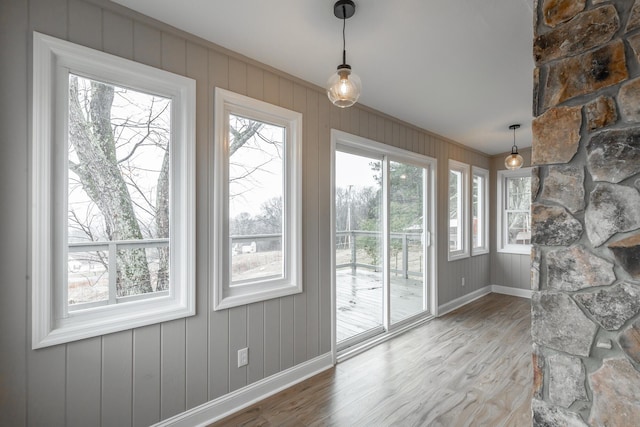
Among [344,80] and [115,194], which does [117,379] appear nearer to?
[115,194]

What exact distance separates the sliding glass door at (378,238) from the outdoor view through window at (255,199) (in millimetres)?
662

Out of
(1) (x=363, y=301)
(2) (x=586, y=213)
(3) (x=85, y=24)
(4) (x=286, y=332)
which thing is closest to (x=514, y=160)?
(1) (x=363, y=301)

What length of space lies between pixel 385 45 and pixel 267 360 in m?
2.54

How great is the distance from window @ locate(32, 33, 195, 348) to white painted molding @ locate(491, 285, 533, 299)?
5581 mm

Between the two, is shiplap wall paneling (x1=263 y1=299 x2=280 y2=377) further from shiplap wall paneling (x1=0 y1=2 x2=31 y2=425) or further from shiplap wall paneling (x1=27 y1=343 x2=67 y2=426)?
shiplap wall paneling (x1=0 y1=2 x2=31 y2=425)

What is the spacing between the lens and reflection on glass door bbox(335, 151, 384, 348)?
126 inches

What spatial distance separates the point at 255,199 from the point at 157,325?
1.10 meters

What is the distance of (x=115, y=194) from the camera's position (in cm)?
186

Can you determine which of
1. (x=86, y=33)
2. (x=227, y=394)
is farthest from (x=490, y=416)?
(x=86, y=33)

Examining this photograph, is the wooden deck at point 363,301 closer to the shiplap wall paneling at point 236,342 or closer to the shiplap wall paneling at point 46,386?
→ the shiplap wall paneling at point 236,342

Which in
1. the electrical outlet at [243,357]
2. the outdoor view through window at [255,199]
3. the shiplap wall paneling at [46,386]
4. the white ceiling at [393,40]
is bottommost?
the electrical outlet at [243,357]

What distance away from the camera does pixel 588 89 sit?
4.08 ft

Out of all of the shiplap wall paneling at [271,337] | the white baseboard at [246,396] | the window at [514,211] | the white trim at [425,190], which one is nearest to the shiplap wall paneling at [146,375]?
the white baseboard at [246,396]

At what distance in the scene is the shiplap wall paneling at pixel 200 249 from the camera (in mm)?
2061
